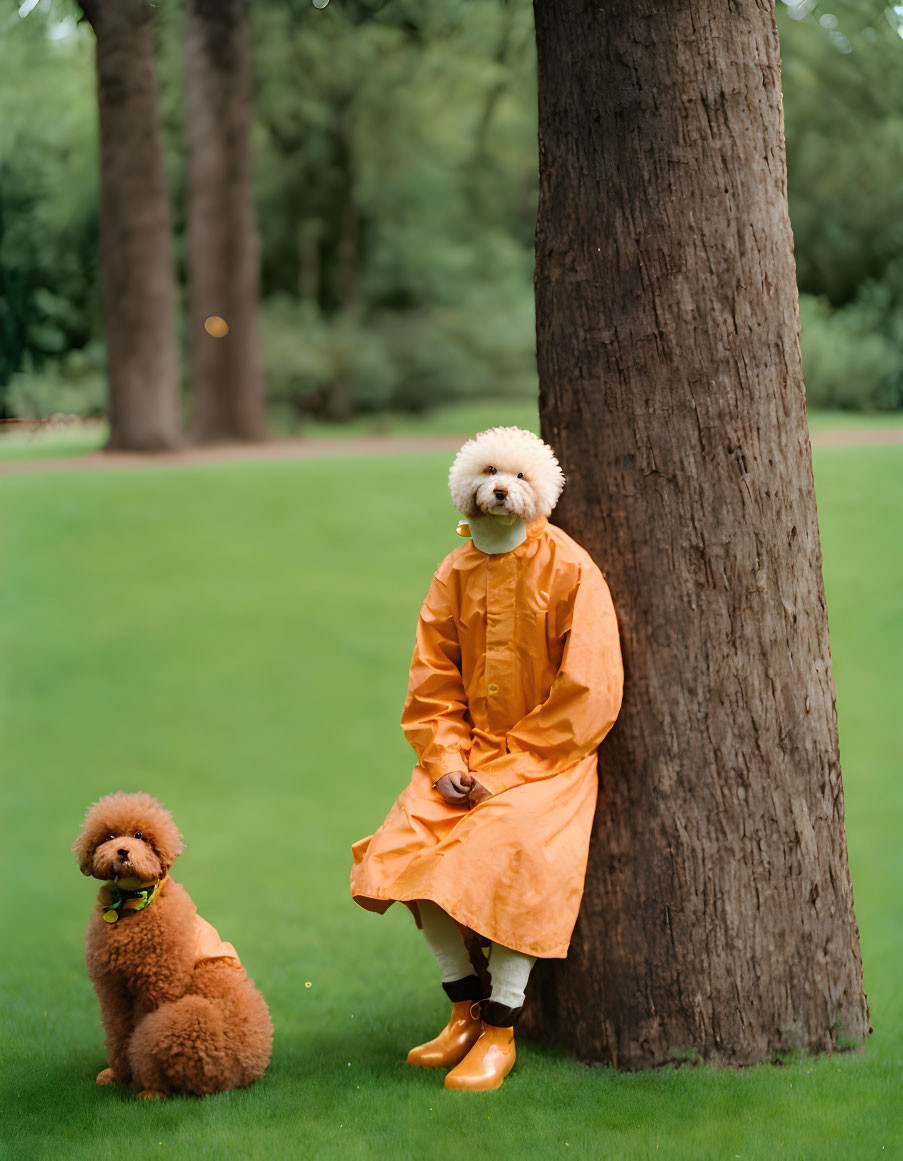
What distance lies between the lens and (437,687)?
3.10m

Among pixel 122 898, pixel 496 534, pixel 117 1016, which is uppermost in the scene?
pixel 496 534

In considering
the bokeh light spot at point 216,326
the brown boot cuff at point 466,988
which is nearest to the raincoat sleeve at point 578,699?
the brown boot cuff at point 466,988

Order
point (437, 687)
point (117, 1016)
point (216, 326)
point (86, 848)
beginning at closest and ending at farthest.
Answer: point (86, 848) < point (117, 1016) < point (437, 687) < point (216, 326)

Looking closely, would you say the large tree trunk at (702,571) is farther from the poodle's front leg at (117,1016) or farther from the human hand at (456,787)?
the poodle's front leg at (117,1016)

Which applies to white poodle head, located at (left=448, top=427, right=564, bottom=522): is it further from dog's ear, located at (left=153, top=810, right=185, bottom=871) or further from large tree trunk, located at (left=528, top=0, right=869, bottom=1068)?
dog's ear, located at (left=153, top=810, right=185, bottom=871)

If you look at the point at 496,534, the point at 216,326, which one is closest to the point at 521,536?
the point at 496,534

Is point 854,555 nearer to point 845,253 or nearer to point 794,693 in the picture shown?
point 845,253

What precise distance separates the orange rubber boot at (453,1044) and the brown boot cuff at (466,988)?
0.03 meters

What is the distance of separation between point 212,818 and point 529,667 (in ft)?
14.8

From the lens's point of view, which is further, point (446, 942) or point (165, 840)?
point (446, 942)

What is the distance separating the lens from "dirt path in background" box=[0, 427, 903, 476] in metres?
11.7

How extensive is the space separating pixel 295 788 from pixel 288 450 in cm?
608

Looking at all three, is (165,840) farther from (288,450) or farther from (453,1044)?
(288,450)

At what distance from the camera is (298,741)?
8.39 metres
